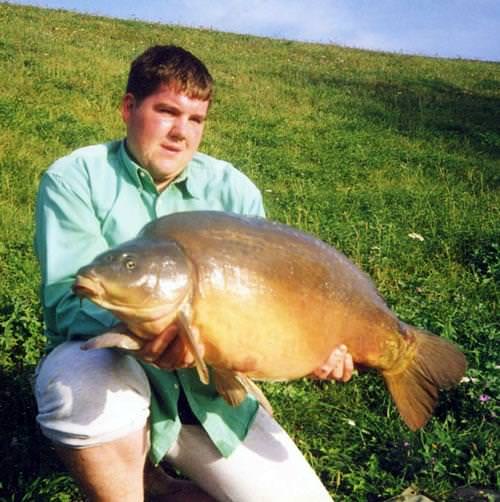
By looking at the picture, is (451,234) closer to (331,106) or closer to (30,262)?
(30,262)

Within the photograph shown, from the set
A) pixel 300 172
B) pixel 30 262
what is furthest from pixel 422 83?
pixel 30 262

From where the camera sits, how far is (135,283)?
80.7 inches

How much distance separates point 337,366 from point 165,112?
1.19 meters

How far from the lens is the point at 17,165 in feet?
22.2

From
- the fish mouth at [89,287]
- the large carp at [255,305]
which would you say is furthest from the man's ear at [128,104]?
the fish mouth at [89,287]

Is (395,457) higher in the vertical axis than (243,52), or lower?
lower

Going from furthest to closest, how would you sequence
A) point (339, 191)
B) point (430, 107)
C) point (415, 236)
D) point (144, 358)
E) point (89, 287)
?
point (430, 107), point (339, 191), point (415, 236), point (144, 358), point (89, 287)

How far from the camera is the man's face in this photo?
112 inches

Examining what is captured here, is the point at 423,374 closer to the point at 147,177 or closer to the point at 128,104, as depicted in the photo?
the point at 147,177

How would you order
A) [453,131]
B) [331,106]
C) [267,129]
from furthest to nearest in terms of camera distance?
[331,106]
[453,131]
[267,129]

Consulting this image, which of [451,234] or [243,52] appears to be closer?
[451,234]

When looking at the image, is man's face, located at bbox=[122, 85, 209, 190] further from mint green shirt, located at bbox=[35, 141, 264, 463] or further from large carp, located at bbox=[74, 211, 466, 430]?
large carp, located at bbox=[74, 211, 466, 430]

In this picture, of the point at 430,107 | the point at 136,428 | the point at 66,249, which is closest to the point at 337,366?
the point at 136,428

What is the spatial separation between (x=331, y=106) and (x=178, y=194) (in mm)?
11023
